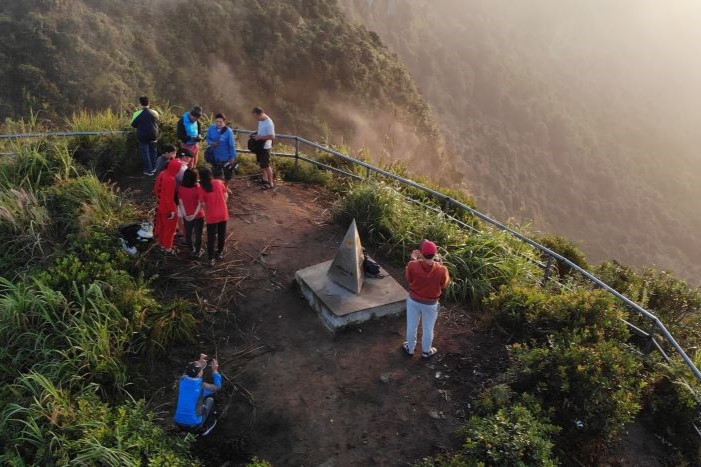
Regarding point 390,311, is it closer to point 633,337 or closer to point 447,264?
point 447,264

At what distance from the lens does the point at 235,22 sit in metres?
36.3

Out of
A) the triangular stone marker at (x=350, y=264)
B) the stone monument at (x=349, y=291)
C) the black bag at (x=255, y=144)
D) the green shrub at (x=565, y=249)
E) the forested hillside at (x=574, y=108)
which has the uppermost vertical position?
the black bag at (x=255, y=144)

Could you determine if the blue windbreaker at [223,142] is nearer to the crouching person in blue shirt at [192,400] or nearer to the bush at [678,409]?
the crouching person in blue shirt at [192,400]

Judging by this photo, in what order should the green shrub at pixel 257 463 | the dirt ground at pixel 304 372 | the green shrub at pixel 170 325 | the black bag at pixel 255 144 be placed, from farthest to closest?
the black bag at pixel 255 144, the green shrub at pixel 170 325, the dirt ground at pixel 304 372, the green shrub at pixel 257 463

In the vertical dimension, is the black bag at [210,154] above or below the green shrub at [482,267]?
above

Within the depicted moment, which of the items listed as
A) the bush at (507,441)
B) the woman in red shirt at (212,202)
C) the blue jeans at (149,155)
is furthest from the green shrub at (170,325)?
the blue jeans at (149,155)

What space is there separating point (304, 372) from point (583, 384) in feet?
9.60

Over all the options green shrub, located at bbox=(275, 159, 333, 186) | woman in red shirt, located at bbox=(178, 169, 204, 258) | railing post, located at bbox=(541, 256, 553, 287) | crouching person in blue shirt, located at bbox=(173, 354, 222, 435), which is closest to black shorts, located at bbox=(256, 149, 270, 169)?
green shrub, located at bbox=(275, 159, 333, 186)

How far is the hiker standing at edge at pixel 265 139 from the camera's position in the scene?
369 inches

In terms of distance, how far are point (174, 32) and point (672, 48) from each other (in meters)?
76.6

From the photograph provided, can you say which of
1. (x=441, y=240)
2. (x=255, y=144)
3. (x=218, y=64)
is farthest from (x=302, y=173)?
(x=218, y=64)

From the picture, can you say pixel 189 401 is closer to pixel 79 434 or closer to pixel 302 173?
pixel 79 434

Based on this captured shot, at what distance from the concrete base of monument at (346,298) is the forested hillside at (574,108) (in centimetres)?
3507

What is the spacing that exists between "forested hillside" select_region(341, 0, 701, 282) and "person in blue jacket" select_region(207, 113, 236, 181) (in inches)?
1329
